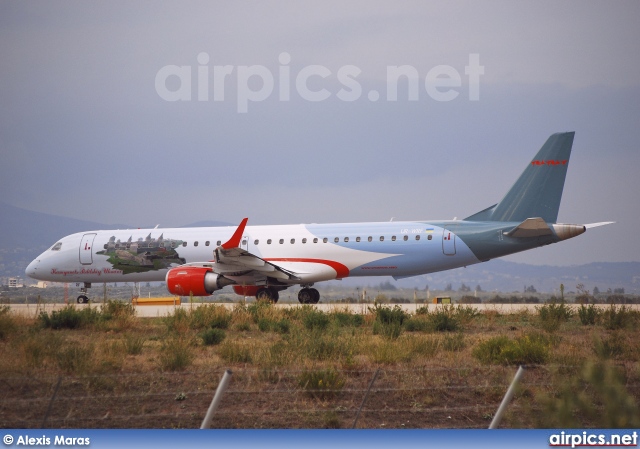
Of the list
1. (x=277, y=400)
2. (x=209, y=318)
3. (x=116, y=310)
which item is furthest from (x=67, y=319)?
(x=277, y=400)

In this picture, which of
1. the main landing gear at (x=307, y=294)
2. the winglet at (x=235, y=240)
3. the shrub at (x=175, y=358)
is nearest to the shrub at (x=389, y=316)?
the shrub at (x=175, y=358)

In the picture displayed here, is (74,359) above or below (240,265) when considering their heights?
below

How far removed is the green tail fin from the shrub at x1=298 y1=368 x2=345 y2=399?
16.0 m

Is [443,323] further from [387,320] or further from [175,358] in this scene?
[175,358]

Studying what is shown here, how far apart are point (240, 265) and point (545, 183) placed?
409 inches

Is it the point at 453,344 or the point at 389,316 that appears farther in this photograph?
the point at 389,316

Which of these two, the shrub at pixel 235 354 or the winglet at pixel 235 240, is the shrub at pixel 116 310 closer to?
the winglet at pixel 235 240

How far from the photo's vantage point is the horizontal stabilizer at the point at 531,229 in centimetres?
2577

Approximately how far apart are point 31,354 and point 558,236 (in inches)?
685

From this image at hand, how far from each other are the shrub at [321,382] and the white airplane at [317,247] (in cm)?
1436

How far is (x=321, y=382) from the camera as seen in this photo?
40.7ft

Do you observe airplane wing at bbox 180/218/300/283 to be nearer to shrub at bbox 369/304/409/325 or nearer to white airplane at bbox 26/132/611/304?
white airplane at bbox 26/132/611/304

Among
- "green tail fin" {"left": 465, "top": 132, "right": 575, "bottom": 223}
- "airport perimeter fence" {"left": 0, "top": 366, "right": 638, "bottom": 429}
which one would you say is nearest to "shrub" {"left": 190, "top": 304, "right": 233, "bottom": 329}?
"airport perimeter fence" {"left": 0, "top": 366, "right": 638, "bottom": 429}

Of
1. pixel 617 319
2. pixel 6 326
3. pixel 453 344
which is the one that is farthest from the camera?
pixel 617 319
